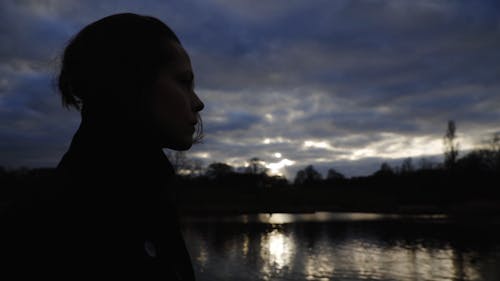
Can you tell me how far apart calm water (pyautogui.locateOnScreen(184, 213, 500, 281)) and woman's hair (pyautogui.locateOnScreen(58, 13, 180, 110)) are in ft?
67.5

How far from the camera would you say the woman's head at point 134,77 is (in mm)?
1086

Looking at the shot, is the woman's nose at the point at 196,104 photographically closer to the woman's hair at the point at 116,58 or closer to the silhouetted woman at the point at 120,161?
the silhouetted woman at the point at 120,161

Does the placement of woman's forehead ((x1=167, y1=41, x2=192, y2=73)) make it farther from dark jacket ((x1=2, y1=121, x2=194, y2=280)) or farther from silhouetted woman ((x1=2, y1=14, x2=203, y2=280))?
dark jacket ((x1=2, y1=121, x2=194, y2=280))

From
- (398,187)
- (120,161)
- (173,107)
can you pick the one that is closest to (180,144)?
(173,107)

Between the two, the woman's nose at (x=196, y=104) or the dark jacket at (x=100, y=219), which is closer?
the dark jacket at (x=100, y=219)

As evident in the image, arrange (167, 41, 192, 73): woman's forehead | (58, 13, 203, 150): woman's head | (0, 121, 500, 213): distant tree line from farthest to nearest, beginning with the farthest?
(0, 121, 500, 213): distant tree line < (167, 41, 192, 73): woman's forehead < (58, 13, 203, 150): woman's head

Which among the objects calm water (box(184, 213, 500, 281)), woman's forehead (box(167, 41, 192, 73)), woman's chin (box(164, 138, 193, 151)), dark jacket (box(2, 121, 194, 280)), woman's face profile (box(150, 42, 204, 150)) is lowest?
calm water (box(184, 213, 500, 281))

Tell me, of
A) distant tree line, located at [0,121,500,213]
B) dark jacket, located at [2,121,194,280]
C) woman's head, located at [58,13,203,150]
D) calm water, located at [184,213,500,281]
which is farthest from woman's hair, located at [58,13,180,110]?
distant tree line, located at [0,121,500,213]

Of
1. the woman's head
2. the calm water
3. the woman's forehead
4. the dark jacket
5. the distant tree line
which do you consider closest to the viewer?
the dark jacket

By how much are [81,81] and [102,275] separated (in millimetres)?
605

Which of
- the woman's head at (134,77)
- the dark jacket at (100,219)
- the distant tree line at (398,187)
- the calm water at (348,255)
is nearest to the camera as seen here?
the dark jacket at (100,219)

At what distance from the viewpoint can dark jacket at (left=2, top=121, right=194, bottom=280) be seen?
0.83 m

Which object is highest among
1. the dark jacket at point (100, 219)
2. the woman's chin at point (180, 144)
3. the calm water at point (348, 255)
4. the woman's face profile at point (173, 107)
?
the woman's face profile at point (173, 107)

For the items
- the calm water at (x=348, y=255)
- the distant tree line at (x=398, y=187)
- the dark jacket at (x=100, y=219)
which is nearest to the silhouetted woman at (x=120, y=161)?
the dark jacket at (x=100, y=219)
